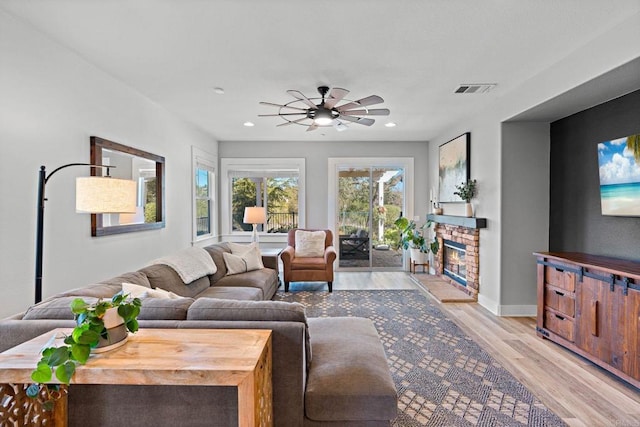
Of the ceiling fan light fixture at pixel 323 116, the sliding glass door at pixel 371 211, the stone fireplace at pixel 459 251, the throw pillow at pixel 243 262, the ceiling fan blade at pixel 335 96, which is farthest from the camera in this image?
the sliding glass door at pixel 371 211

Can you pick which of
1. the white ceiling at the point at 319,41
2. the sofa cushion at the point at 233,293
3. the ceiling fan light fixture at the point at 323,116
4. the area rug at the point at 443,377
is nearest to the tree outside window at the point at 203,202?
the white ceiling at the point at 319,41

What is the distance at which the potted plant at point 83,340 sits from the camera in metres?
1.16

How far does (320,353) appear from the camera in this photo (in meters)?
1.92

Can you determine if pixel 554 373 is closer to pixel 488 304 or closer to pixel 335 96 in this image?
pixel 488 304

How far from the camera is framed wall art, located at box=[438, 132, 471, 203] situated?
462 cm

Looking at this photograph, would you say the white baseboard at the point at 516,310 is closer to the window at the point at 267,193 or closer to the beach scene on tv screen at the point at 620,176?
the beach scene on tv screen at the point at 620,176

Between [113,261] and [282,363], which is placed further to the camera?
[113,261]

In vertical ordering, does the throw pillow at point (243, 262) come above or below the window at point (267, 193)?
below

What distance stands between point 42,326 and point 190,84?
259 cm

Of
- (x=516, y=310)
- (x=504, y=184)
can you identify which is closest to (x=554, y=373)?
(x=516, y=310)

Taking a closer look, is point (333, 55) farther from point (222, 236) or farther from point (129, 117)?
point (222, 236)

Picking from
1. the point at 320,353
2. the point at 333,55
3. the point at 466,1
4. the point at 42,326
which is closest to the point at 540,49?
the point at 466,1

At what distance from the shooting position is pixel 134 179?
11.5 ft

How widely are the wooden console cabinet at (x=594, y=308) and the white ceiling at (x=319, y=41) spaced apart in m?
1.68
